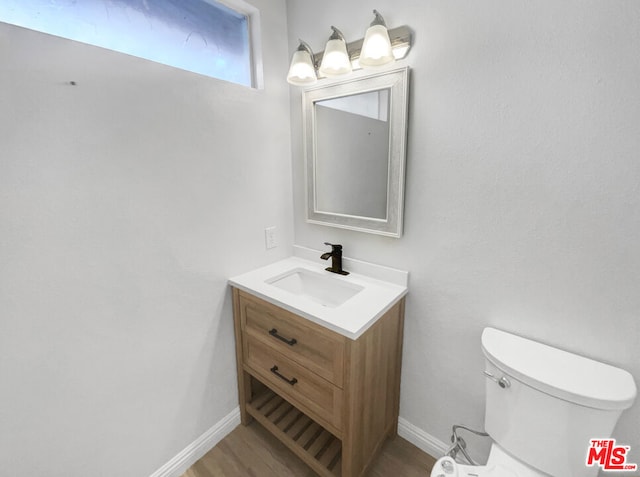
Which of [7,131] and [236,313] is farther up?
[7,131]

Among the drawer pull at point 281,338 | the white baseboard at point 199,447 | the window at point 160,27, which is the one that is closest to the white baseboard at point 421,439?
the drawer pull at point 281,338

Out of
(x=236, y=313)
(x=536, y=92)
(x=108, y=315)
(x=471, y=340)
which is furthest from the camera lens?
(x=236, y=313)

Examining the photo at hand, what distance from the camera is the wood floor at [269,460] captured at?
1362 mm

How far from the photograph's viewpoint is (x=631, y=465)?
3.15 ft

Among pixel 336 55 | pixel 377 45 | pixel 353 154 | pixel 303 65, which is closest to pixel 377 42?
pixel 377 45

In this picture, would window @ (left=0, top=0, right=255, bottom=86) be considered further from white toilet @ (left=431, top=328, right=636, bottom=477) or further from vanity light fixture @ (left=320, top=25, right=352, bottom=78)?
white toilet @ (left=431, top=328, right=636, bottom=477)

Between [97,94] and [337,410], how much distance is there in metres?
1.44

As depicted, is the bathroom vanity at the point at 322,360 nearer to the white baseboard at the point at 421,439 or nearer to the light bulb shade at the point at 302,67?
the white baseboard at the point at 421,439

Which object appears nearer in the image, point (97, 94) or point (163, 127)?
point (97, 94)

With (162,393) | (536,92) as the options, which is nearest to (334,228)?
(536,92)

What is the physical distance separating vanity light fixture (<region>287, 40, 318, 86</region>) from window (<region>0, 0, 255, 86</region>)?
1.01 feet

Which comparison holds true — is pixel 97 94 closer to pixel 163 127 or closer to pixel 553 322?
pixel 163 127

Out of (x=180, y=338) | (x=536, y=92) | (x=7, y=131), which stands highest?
(x=536, y=92)

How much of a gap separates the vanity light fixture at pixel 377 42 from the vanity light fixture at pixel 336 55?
0.12 m
